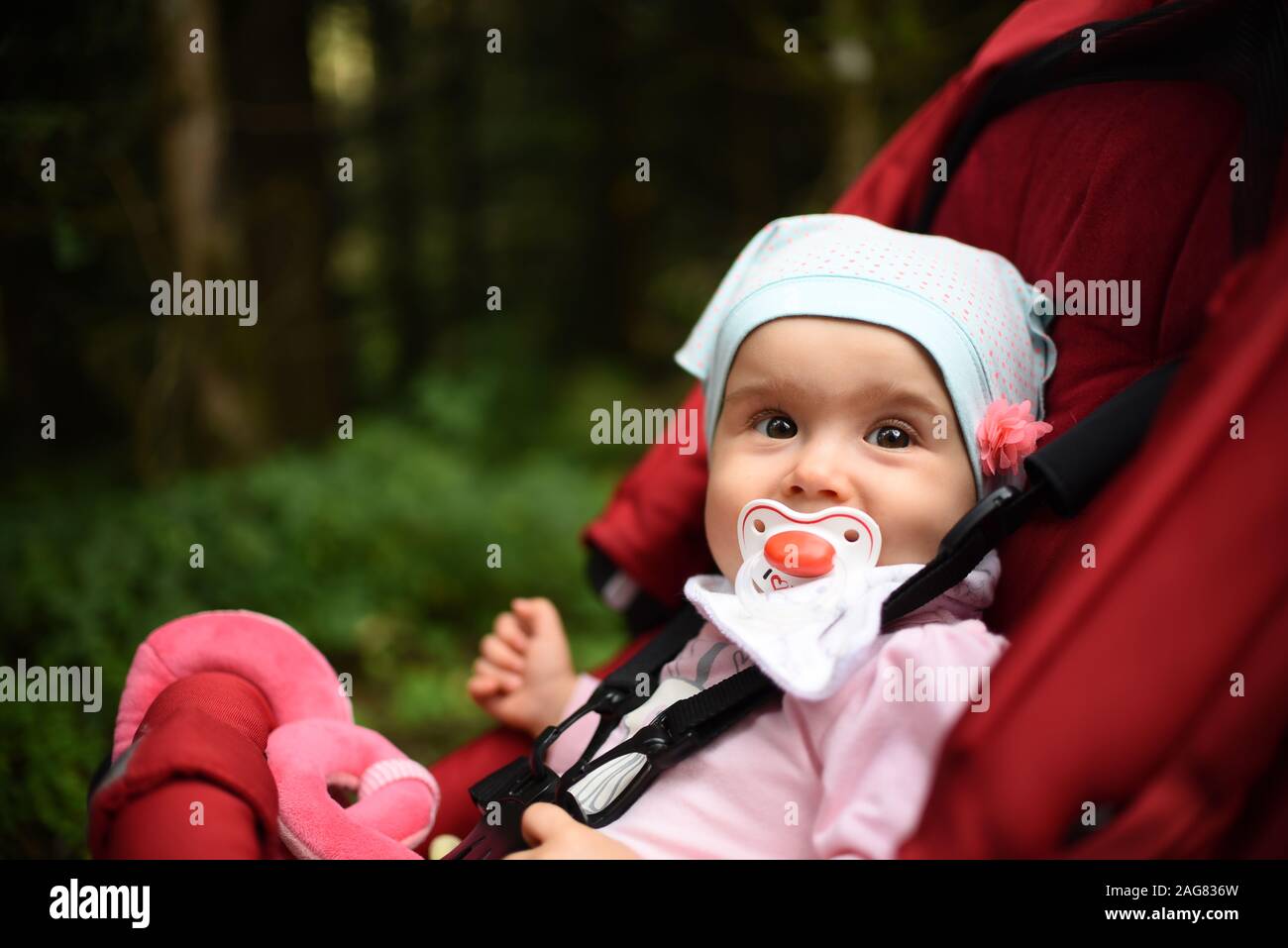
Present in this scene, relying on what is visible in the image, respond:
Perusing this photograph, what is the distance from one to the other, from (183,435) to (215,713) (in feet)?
11.0

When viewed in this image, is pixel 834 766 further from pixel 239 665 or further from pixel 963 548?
pixel 239 665

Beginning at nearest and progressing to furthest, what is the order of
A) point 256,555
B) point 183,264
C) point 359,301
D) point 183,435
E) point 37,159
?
point 37,159, point 256,555, point 183,264, point 183,435, point 359,301

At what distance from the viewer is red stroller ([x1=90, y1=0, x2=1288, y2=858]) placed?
99cm

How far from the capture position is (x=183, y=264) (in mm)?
4105

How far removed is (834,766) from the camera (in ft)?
3.94

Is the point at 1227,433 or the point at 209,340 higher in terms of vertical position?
the point at 209,340

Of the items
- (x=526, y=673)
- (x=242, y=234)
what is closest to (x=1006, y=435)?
(x=526, y=673)

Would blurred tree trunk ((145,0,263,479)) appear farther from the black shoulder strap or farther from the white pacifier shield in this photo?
Answer: the white pacifier shield

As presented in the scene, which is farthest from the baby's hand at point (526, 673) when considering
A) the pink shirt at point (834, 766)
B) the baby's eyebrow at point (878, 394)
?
the baby's eyebrow at point (878, 394)

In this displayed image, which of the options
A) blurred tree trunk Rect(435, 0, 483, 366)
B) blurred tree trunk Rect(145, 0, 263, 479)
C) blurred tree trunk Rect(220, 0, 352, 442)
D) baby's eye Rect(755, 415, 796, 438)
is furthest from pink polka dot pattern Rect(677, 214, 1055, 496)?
blurred tree trunk Rect(435, 0, 483, 366)

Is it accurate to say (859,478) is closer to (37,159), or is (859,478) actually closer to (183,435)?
(37,159)

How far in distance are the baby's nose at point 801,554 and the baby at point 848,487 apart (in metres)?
0.05
